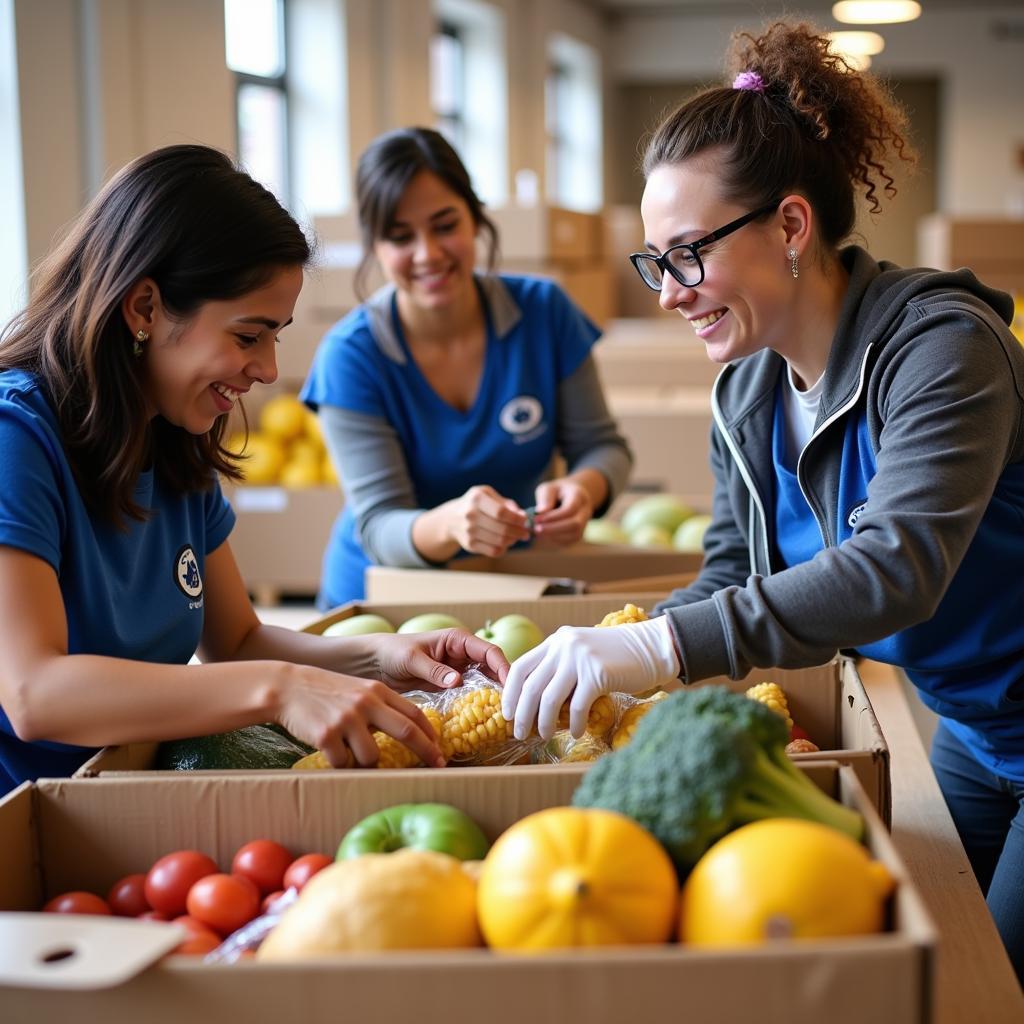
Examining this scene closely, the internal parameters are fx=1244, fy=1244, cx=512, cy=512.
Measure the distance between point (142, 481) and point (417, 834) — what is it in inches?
23.5

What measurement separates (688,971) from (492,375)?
167 cm

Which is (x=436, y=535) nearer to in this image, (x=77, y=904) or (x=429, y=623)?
(x=429, y=623)

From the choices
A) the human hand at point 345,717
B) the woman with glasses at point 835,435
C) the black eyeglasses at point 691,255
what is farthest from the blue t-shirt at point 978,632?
the human hand at point 345,717

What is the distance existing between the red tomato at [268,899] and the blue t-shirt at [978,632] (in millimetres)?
645

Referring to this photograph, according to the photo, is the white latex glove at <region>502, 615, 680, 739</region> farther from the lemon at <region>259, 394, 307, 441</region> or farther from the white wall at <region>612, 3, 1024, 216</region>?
the white wall at <region>612, 3, 1024, 216</region>

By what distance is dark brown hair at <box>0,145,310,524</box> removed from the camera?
1221 millimetres

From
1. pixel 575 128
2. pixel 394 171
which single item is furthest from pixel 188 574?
pixel 575 128

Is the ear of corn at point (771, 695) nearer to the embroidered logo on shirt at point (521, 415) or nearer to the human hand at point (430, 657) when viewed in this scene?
the human hand at point (430, 657)

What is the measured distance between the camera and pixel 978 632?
127cm

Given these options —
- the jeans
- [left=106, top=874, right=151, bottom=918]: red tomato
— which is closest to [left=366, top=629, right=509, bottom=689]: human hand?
[left=106, top=874, right=151, bottom=918]: red tomato

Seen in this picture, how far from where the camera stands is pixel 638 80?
10.8m

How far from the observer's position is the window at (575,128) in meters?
9.77

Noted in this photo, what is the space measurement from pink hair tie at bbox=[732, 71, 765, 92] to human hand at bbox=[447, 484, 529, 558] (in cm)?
73

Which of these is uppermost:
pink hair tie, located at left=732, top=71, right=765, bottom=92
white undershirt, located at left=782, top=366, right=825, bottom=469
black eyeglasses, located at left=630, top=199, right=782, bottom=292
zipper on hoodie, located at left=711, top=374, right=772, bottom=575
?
pink hair tie, located at left=732, top=71, right=765, bottom=92
